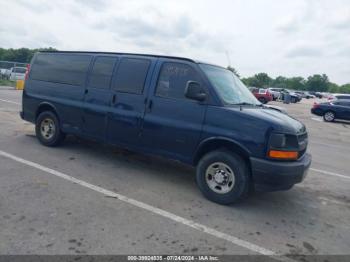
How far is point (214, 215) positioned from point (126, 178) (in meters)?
1.73

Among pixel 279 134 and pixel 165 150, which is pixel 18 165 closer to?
pixel 165 150

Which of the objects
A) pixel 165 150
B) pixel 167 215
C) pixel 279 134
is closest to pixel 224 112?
pixel 279 134

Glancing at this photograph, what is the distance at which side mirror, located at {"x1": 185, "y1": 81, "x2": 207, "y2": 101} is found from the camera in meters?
4.41

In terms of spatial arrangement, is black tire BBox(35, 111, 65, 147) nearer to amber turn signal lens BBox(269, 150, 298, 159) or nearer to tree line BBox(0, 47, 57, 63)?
amber turn signal lens BBox(269, 150, 298, 159)

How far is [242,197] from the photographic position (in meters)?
4.35

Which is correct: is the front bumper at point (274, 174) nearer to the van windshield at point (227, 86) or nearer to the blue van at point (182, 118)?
the blue van at point (182, 118)

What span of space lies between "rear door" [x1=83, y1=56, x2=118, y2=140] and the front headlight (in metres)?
2.94

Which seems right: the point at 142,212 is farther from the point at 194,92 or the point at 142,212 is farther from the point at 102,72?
the point at 102,72

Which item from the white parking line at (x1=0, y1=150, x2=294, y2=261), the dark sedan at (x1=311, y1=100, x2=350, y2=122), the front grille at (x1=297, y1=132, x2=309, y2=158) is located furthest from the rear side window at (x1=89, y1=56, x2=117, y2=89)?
the dark sedan at (x1=311, y1=100, x2=350, y2=122)

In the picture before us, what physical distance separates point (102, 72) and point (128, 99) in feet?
2.91

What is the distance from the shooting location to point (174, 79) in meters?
4.86

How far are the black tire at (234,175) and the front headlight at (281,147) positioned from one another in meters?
0.44

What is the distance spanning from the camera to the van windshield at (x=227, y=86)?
464cm

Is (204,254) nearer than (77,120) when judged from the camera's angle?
Yes
